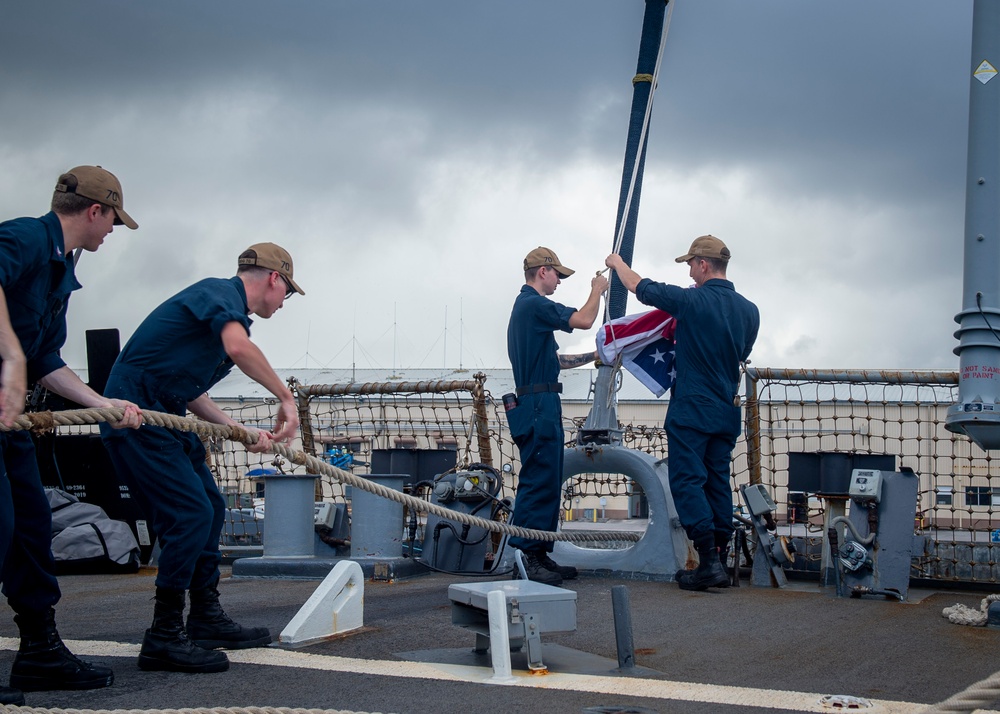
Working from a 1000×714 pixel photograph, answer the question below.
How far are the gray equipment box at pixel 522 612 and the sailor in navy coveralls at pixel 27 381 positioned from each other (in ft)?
3.69

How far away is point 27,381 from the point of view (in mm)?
2848

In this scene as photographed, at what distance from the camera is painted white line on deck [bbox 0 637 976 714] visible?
2.54 meters

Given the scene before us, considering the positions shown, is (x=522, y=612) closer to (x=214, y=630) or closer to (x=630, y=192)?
(x=214, y=630)

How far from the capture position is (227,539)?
807cm

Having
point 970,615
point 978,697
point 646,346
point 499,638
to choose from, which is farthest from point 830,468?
point 978,697

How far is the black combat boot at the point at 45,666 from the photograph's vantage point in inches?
111

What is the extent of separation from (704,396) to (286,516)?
2644 mm

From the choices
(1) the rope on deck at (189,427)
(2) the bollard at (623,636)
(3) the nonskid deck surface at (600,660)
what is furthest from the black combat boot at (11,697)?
(2) the bollard at (623,636)

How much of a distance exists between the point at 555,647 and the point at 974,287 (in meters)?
2.46

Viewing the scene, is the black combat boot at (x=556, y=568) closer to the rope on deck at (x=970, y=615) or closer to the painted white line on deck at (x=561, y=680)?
the rope on deck at (x=970, y=615)

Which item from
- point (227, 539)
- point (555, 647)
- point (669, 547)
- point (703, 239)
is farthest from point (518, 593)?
point (227, 539)

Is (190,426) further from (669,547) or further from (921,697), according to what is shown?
(669,547)

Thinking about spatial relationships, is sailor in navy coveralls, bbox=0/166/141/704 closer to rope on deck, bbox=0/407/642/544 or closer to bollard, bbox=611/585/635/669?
rope on deck, bbox=0/407/642/544

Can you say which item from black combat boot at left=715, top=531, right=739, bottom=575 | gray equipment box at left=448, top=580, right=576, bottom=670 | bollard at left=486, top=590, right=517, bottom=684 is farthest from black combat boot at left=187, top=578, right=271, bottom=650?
black combat boot at left=715, top=531, right=739, bottom=575
